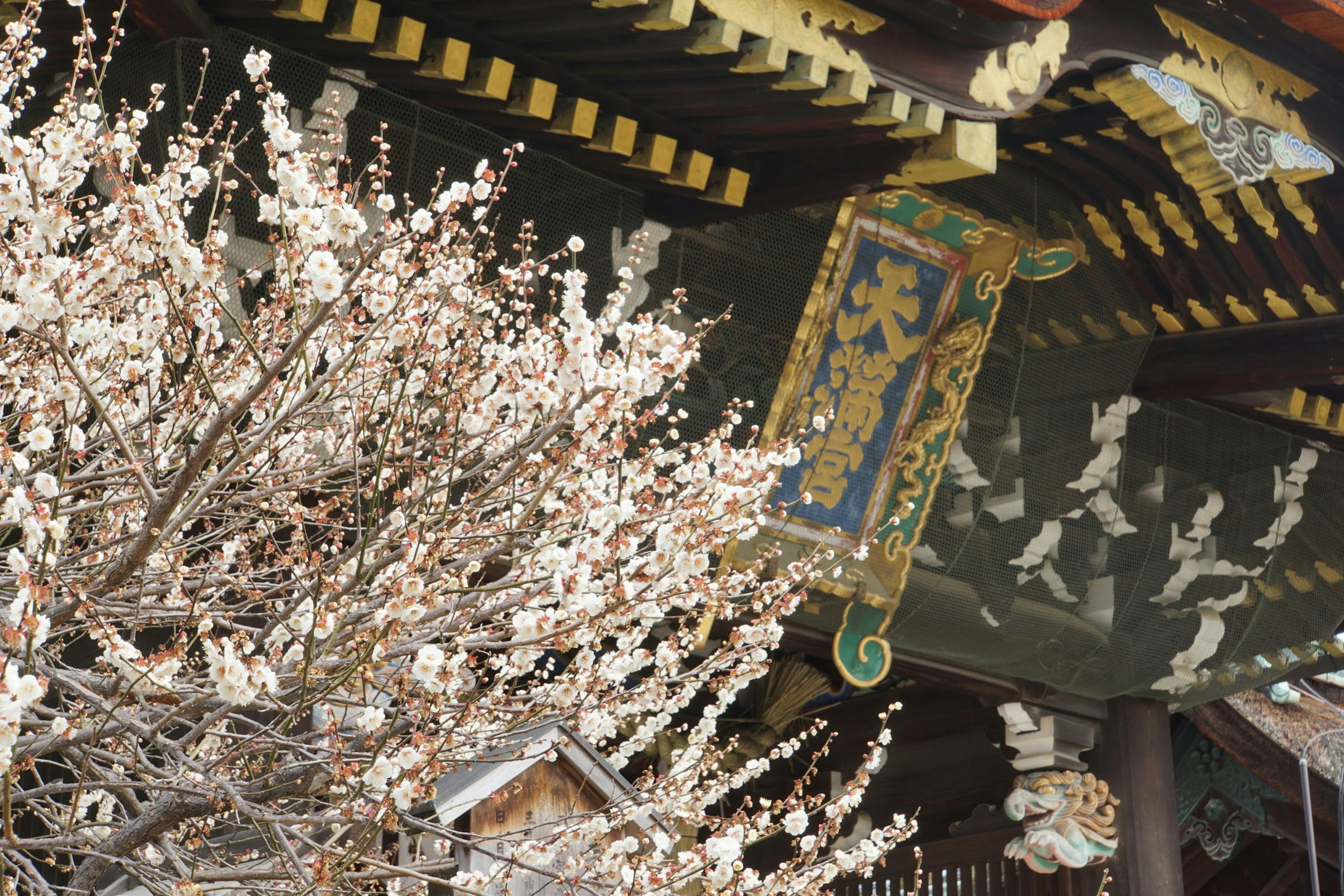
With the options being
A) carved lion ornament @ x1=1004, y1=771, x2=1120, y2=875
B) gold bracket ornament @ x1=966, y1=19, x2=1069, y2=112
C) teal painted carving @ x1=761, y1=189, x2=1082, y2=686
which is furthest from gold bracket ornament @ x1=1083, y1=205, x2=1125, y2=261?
carved lion ornament @ x1=1004, y1=771, x2=1120, y2=875

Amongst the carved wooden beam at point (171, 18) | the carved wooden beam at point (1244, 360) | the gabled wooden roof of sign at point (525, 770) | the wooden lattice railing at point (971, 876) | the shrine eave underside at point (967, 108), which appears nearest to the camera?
the gabled wooden roof of sign at point (525, 770)

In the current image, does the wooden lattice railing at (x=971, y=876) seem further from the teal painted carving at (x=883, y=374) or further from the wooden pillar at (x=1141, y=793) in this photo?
the teal painted carving at (x=883, y=374)

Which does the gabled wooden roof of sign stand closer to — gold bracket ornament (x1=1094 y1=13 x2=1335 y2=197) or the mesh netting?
the mesh netting

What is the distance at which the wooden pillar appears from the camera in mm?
7246

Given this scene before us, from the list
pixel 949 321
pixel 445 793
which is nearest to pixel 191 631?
pixel 445 793

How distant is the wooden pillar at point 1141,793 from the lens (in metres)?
7.25

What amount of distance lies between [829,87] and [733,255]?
3.99ft

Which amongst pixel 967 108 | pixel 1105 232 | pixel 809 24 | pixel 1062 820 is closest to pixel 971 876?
pixel 1062 820

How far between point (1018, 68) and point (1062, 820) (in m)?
3.61

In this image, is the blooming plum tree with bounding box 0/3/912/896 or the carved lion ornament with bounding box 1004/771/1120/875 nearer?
the blooming plum tree with bounding box 0/3/912/896

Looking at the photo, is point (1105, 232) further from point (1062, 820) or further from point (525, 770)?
point (525, 770)

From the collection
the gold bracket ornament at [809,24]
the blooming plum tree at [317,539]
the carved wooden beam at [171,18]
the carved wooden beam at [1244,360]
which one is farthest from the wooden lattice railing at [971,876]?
the carved wooden beam at [171,18]

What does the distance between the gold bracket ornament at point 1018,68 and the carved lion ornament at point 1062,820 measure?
3.46 metres

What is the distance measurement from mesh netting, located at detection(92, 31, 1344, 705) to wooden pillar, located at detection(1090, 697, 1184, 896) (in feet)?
0.51
